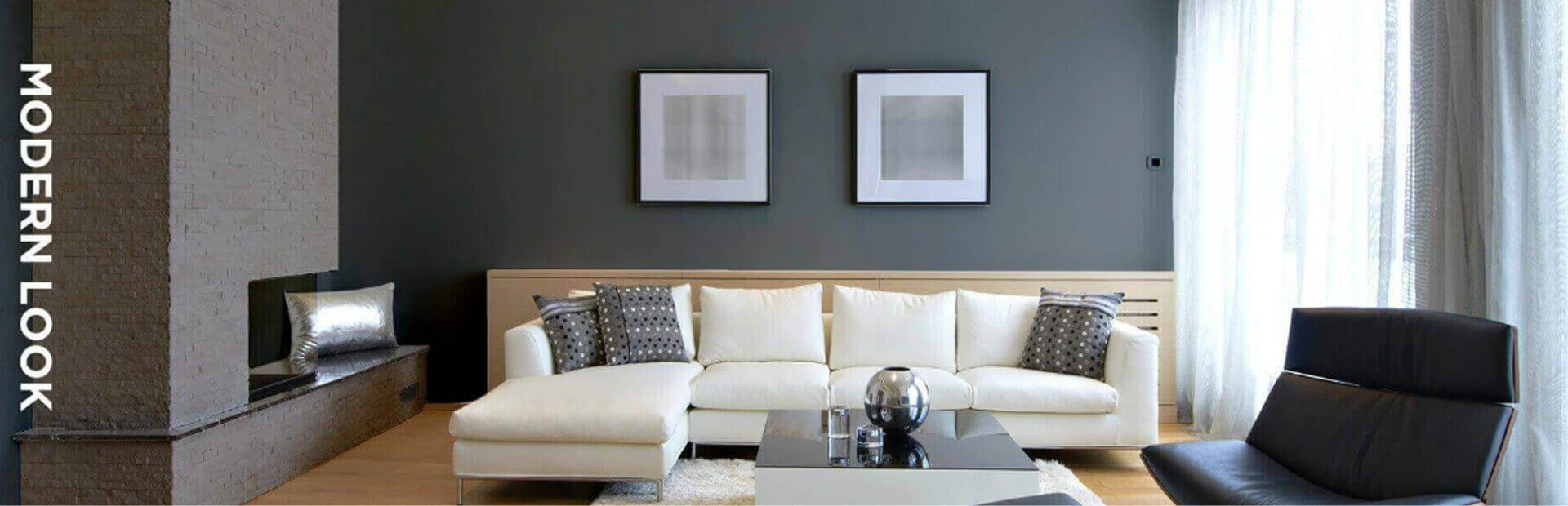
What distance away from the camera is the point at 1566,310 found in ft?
9.89

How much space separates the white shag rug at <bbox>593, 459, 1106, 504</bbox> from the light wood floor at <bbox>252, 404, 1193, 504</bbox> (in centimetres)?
10

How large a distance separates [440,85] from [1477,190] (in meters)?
5.26

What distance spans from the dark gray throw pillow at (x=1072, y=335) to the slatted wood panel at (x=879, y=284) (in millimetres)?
735

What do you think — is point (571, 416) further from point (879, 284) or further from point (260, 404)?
point (879, 284)

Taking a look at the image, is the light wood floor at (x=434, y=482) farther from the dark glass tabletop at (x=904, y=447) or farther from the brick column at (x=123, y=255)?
the dark glass tabletop at (x=904, y=447)

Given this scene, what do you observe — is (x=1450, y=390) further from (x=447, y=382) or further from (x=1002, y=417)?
(x=447, y=382)

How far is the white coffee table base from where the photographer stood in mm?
3287

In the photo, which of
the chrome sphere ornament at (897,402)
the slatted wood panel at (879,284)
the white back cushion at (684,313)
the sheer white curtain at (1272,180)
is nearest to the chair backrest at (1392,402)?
the sheer white curtain at (1272,180)

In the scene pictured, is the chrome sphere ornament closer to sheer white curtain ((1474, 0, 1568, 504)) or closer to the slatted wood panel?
sheer white curtain ((1474, 0, 1568, 504))

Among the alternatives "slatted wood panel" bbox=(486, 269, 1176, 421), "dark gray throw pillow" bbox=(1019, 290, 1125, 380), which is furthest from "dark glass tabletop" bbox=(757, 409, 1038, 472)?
"slatted wood panel" bbox=(486, 269, 1176, 421)

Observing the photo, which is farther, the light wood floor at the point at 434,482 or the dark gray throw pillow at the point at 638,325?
the dark gray throw pillow at the point at 638,325

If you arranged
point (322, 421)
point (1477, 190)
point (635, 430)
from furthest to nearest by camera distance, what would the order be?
point (322, 421) → point (635, 430) → point (1477, 190)

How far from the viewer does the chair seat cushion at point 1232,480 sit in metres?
2.81

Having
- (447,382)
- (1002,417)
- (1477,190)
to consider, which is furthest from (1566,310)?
(447,382)
